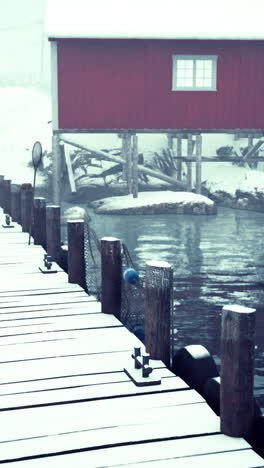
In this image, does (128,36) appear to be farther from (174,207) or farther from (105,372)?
(105,372)

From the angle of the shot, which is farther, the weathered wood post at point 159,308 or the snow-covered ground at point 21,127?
the snow-covered ground at point 21,127

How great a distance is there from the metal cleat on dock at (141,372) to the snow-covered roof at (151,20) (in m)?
18.1

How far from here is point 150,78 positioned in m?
22.8

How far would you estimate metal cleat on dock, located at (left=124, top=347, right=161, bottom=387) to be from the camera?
4715mm

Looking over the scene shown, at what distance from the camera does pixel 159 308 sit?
17.0 ft

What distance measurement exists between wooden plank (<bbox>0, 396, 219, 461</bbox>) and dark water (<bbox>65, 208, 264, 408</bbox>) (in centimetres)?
285

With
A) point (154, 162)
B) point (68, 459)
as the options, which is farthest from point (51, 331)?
point (154, 162)

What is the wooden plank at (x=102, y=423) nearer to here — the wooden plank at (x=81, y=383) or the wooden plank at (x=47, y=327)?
the wooden plank at (x=81, y=383)

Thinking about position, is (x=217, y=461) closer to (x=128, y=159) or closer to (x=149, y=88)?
(x=149, y=88)

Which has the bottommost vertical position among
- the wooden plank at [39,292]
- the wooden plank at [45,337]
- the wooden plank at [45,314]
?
the wooden plank at [45,337]

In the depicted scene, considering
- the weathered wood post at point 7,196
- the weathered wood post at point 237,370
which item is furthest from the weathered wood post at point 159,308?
the weathered wood post at point 7,196

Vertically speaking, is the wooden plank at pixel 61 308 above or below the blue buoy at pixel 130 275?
below

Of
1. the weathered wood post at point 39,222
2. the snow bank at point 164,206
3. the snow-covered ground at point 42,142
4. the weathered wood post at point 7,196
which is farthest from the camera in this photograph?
the snow-covered ground at point 42,142

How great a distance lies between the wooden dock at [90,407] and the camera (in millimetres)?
3756
